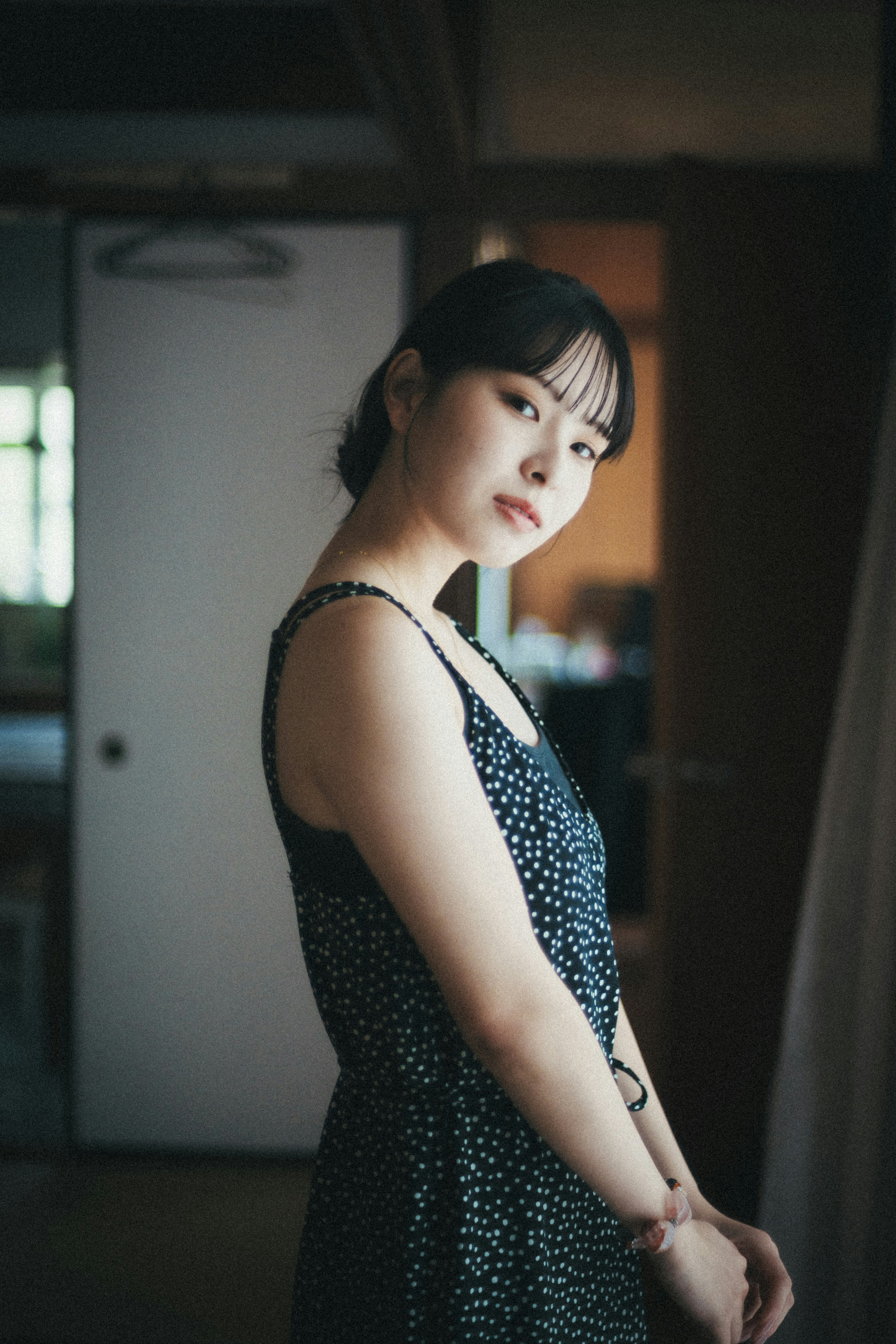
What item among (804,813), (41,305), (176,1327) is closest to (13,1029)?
(176,1327)

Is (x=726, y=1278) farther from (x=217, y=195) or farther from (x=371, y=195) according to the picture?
(x=217, y=195)

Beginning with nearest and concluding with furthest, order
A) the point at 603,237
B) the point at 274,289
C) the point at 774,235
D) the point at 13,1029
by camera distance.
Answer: the point at 774,235 → the point at 274,289 → the point at 13,1029 → the point at 603,237

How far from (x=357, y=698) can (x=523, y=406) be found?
27 centimetres

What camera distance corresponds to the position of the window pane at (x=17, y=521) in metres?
5.16

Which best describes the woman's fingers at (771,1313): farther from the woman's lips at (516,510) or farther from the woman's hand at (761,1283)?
the woman's lips at (516,510)

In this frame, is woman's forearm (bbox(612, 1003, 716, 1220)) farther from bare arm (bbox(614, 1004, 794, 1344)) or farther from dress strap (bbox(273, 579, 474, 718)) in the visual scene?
dress strap (bbox(273, 579, 474, 718))

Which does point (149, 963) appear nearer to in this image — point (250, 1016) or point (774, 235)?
point (250, 1016)

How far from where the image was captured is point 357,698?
0.57 metres

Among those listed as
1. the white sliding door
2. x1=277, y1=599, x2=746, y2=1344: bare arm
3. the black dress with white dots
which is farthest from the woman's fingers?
the white sliding door

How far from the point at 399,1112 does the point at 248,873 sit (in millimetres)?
1766

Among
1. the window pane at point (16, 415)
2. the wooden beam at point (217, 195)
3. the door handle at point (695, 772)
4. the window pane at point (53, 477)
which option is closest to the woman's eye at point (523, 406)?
the door handle at point (695, 772)

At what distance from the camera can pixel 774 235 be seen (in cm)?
212

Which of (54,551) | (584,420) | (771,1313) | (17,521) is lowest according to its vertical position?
(771,1313)

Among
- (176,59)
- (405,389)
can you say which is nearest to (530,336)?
(405,389)
